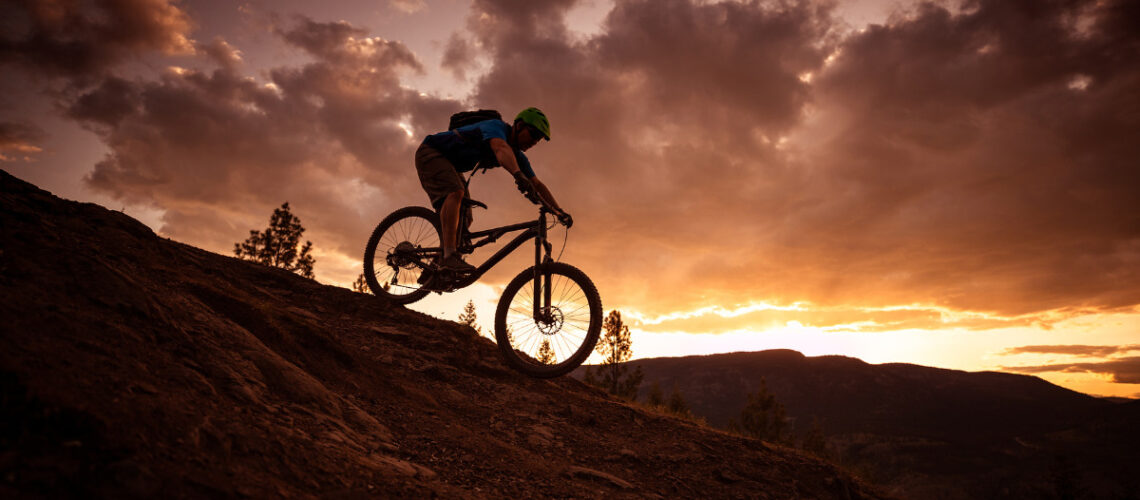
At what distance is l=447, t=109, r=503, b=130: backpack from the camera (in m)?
7.12

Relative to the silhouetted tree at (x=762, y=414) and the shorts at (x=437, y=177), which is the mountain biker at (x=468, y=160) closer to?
the shorts at (x=437, y=177)

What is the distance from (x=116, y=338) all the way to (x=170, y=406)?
0.86 metres

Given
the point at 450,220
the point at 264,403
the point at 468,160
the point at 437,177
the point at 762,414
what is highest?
the point at 468,160

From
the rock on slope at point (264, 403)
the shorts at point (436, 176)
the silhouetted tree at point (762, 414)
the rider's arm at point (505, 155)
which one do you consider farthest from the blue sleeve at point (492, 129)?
the silhouetted tree at point (762, 414)

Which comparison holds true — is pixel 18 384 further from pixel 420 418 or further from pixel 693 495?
pixel 693 495

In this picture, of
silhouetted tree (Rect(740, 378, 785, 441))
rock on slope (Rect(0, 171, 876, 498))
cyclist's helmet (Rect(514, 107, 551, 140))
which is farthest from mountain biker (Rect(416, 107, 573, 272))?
silhouetted tree (Rect(740, 378, 785, 441))

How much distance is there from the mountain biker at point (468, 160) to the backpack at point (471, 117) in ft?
0.35

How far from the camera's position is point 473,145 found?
705 centimetres

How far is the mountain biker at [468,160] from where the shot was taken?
21.1 ft

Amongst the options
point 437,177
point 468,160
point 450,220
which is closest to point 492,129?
point 468,160

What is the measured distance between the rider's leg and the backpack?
104cm

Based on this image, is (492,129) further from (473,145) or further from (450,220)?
(450,220)

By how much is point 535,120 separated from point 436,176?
171 centimetres

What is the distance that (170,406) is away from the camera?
2752 mm
